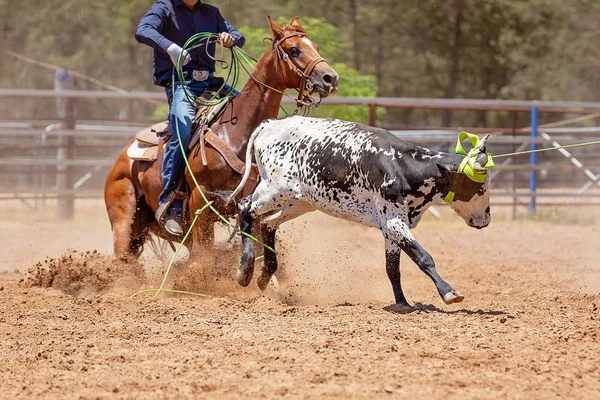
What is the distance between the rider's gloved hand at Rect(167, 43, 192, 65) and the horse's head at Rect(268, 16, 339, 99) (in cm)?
66

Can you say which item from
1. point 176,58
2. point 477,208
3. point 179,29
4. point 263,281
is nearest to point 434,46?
point 179,29

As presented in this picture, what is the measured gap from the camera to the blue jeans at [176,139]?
6.83m

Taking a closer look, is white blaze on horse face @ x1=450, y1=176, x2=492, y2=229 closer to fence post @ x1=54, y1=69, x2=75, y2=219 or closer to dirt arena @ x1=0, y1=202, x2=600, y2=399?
dirt arena @ x1=0, y1=202, x2=600, y2=399

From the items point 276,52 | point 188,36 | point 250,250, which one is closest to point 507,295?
point 250,250

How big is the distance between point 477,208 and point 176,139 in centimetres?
232

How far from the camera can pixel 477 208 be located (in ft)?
19.1

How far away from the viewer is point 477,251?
1007 cm

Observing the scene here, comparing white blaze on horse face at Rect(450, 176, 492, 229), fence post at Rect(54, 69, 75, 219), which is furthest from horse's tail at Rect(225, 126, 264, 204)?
fence post at Rect(54, 69, 75, 219)

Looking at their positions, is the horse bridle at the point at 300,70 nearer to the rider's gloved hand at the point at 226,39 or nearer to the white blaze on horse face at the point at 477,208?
the rider's gloved hand at the point at 226,39

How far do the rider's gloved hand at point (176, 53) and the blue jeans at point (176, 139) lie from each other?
0.26 m

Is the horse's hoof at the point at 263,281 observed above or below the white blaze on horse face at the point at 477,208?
below

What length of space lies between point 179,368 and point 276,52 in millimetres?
3022

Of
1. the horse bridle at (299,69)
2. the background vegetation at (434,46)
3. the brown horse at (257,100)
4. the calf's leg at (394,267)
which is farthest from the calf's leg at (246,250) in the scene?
the background vegetation at (434,46)

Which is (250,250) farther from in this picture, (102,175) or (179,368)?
(102,175)
